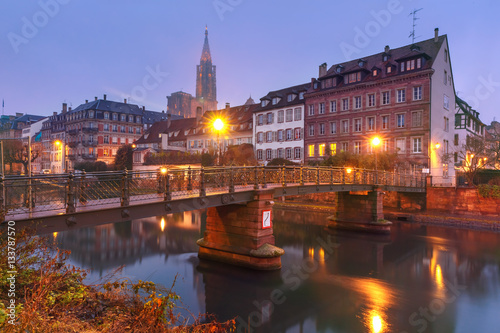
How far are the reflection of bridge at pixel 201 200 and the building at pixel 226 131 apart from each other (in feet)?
98.5

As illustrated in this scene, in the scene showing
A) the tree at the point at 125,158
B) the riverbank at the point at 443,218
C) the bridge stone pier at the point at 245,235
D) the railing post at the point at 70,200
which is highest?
the tree at the point at 125,158

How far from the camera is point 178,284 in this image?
14875 mm

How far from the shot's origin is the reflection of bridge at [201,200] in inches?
377

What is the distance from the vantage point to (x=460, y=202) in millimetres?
30562

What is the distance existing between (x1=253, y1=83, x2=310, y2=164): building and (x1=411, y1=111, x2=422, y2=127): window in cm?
1530

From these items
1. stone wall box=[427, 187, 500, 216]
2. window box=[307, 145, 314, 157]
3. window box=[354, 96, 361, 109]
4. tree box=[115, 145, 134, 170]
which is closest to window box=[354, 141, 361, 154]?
window box=[354, 96, 361, 109]

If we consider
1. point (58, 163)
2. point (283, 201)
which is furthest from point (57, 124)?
point (283, 201)

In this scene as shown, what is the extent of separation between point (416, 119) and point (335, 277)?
28.0 metres

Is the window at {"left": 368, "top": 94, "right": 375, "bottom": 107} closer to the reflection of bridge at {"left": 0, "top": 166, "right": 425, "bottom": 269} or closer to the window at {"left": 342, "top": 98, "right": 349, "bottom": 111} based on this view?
the window at {"left": 342, "top": 98, "right": 349, "bottom": 111}

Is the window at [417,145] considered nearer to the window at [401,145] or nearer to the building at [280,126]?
the window at [401,145]

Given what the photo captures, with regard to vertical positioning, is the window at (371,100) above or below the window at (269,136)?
above

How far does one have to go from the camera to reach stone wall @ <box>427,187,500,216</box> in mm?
29117

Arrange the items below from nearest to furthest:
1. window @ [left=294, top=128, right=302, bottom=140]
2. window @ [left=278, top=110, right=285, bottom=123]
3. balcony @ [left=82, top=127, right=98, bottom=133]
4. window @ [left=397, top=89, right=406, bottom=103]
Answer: window @ [left=397, top=89, right=406, bottom=103], window @ [left=294, top=128, right=302, bottom=140], window @ [left=278, top=110, right=285, bottom=123], balcony @ [left=82, top=127, right=98, bottom=133]

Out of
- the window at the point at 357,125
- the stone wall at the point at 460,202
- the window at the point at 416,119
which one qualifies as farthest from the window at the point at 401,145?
the stone wall at the point at 460,202
